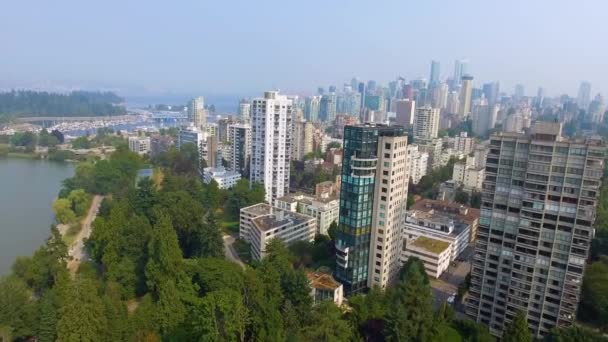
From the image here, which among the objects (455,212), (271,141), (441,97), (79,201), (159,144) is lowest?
(79,201)

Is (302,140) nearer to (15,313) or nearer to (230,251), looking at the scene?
(230,251)

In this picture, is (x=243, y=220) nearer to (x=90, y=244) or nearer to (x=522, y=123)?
(x=90, y=244)

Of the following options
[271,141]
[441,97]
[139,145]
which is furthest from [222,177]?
[441,97]

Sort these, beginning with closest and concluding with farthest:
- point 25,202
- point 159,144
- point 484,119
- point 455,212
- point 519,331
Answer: point 519,331 < point 455,212 < point 25,202 < point 159,144 < point 484,119

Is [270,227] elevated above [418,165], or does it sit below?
below

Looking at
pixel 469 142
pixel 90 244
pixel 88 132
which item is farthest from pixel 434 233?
pixel 88 132

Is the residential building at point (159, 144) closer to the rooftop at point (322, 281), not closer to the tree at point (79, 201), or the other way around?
the tree at point (79, 201)

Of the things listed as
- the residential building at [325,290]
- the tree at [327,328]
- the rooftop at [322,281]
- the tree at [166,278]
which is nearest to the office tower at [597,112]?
the rooftop at [322,281]
